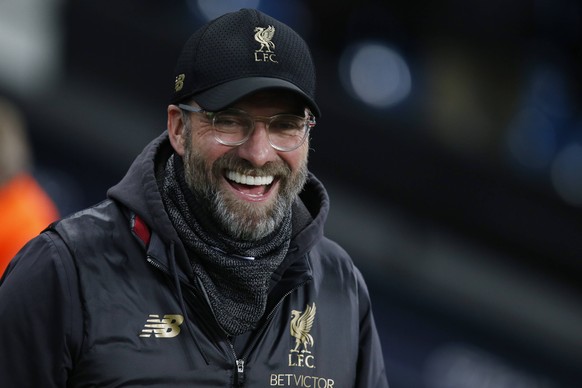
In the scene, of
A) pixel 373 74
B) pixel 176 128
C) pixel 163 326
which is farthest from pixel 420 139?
pixel 163 326

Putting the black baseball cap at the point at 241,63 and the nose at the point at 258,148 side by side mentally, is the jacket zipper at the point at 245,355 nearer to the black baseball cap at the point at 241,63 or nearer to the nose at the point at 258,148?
the nose at the point at 258,148

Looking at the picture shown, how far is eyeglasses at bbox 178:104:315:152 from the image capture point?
2.44 meters

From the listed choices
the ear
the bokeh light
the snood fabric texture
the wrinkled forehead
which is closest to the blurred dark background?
the bokeh light

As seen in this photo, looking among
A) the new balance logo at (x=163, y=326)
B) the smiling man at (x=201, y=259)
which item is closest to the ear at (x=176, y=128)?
the smiling man at (x=201, y=259)

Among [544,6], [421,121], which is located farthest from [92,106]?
[544,6]

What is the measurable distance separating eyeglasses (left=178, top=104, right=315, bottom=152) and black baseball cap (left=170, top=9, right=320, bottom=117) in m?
0.04

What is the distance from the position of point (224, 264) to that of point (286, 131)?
332 millimetres

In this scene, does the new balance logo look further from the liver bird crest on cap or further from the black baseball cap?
the liver bird crest on cap

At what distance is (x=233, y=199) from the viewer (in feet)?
8.11

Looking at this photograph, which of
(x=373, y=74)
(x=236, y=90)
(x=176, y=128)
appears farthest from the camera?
(x=373, y=74)

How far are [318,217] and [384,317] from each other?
5286 mm

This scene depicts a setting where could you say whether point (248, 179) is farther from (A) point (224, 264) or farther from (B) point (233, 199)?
(A) point (224, 264)

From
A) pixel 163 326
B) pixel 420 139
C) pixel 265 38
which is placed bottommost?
pixel 420 139

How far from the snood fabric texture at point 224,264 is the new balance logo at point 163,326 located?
0.09 metres
